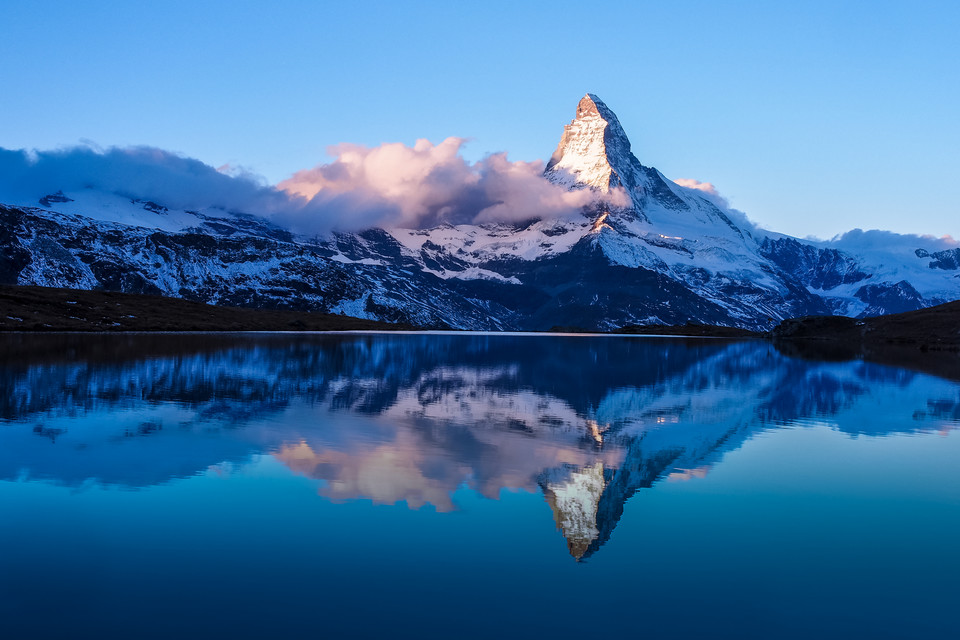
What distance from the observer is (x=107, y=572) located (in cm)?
1535

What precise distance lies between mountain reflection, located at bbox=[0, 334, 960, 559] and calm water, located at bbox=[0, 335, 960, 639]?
0.19 metres

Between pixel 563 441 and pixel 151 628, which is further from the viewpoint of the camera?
pixel 563 441

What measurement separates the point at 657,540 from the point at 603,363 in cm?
7910

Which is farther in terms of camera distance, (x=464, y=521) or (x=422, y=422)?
(x=422, y=422)

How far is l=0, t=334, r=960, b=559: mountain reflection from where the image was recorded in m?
24.6

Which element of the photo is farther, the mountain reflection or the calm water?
the mountain reflection

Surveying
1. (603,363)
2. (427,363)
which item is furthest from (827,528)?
(603,363)

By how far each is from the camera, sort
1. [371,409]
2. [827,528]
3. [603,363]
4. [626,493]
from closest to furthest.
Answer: [827,528] < [626,493] < [371,409] < [603,363]

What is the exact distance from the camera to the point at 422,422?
1499 inches

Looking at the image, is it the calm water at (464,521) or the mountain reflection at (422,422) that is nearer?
the calm water at (464,521)

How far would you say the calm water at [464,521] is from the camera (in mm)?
13797

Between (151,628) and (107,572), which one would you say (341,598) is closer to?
(151,628)

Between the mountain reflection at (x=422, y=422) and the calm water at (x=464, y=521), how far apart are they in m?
0.19

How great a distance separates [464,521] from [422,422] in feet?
60.1
